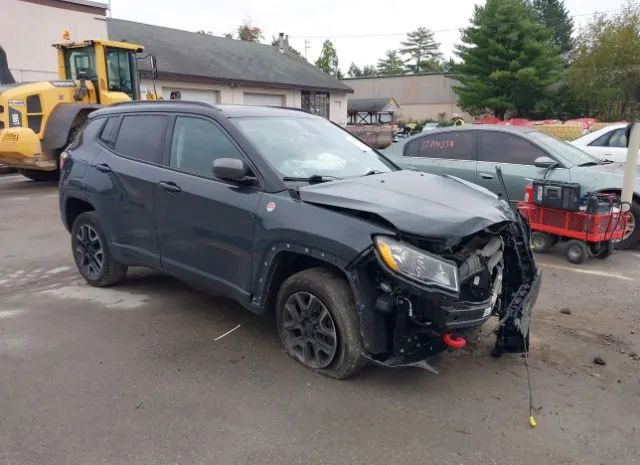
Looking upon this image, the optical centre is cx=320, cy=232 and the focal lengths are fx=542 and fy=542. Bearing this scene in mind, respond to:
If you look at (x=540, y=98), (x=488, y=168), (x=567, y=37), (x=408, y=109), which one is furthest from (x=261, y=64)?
(x=567, y=37)

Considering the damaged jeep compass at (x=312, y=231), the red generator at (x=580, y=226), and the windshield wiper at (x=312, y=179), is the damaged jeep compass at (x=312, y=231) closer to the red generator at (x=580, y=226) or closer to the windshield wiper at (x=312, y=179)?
the windshield wiper at (x=312, y=179)

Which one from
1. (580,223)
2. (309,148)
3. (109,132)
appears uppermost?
(109,132)

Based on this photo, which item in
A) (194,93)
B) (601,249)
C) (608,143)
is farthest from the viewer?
(194,93)

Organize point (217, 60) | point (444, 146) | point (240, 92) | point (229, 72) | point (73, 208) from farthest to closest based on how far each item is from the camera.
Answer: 1. point (217, 60)
2. point (240, 92)
3. point (229, 72)
4. point (444, 146)
5. point (73, 208)

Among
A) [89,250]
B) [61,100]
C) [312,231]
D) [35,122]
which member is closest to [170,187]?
[312,231]

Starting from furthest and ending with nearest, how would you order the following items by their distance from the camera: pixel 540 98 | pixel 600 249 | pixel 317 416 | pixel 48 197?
pixel 540 98 < pixel 48 197 < pixel 600 249 < pixel 317 416

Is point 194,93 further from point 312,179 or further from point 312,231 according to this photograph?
point 312,231

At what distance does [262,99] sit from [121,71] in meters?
16.5

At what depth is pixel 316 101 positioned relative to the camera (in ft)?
109

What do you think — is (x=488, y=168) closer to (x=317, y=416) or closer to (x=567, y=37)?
(x=317, y=416)

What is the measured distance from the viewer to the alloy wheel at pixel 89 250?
17.7 ft

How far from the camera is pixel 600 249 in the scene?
6.67 metres

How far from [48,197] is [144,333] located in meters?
8.49

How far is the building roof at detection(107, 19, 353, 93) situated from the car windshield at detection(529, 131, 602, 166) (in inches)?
735
